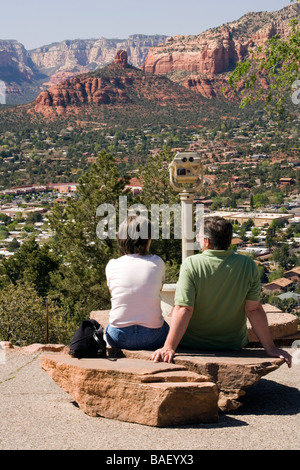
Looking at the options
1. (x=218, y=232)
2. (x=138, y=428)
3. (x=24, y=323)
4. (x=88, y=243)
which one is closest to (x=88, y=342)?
(x=138, y=428)

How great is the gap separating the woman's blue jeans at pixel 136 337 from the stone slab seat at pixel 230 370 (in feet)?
0.47

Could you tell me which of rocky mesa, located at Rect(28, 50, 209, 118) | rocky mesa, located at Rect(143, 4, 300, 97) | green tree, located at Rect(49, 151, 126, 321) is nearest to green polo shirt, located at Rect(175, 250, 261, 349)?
green tree, located at Rect(49, 151, 126, 321)

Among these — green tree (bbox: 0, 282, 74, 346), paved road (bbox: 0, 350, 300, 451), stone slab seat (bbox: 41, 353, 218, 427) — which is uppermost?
stone slab seat (bbox: 41, 353, 218, 427)

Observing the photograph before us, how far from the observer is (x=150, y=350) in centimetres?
379

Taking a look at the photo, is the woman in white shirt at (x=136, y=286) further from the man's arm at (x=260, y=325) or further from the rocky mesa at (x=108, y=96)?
the rocky mesa at (x=108, y=96)

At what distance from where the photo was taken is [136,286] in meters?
3.71

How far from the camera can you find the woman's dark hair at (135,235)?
3.68 metres

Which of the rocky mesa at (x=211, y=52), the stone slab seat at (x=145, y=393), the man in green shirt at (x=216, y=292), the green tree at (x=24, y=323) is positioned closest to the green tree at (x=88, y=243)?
the green tree at (x=24, y=323)

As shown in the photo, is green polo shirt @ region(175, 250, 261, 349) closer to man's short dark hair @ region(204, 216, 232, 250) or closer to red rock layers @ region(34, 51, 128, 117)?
man's short dark hair @ region(204, 216, 232, 250)

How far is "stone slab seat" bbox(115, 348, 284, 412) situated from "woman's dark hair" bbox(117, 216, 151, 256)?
614 millimetres

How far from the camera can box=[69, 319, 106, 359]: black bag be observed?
12.1 feet

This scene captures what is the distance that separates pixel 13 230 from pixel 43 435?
67.3 m
